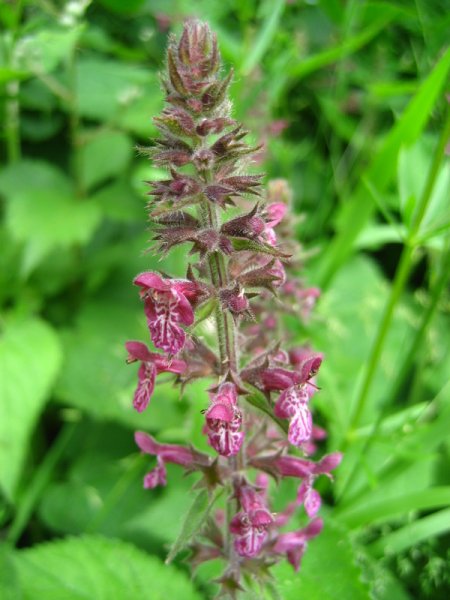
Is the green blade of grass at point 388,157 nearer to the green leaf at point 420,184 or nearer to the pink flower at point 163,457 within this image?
the green leaf at point 420,184

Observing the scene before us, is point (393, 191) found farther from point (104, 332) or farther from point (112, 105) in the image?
point (104, 332)

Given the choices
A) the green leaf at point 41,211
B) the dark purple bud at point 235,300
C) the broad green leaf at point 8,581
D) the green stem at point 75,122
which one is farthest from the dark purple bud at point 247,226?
the green stem at point 75,122

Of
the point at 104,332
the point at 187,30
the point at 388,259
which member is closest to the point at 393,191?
the point at 388,259

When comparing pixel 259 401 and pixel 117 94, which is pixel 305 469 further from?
pixel 117 94

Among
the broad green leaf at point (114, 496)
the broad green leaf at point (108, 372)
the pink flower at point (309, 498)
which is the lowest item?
the broad green leaf at point (114, 496)

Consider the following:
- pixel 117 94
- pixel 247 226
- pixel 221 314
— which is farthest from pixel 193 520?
pixel 117 94
